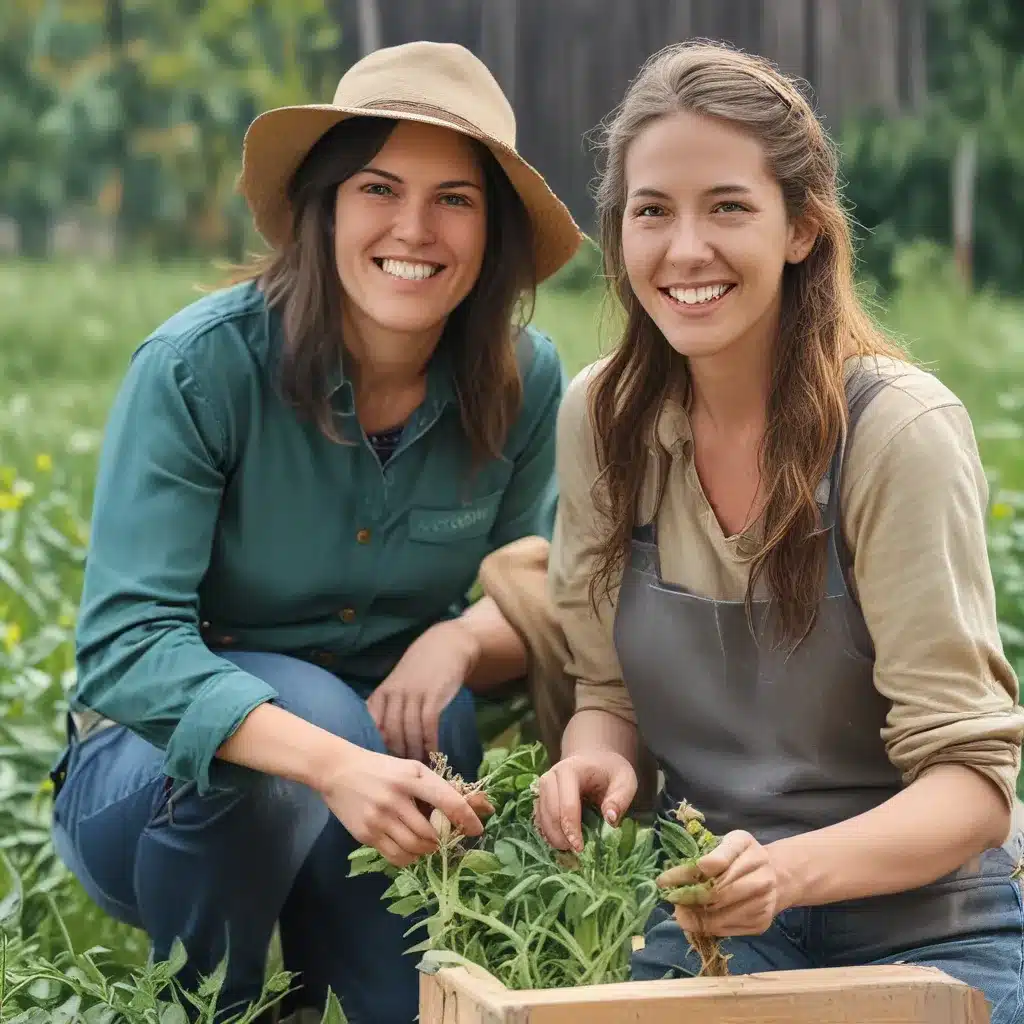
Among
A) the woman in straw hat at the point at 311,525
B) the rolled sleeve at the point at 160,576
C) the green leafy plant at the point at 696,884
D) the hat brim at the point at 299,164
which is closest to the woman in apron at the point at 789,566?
the green leafy plant at the point at 696,884

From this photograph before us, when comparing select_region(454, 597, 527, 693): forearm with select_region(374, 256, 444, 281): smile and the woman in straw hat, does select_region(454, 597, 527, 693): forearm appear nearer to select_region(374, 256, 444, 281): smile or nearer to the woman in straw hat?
the woman in straw hat

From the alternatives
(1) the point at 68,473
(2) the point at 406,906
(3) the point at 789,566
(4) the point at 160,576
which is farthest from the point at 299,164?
(1) the point at 68,473

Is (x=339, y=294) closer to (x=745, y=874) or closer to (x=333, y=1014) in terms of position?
(x=333, y=1014)

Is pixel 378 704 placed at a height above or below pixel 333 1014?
above

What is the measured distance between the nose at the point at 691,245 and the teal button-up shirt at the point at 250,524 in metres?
0.65

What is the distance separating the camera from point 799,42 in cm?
645

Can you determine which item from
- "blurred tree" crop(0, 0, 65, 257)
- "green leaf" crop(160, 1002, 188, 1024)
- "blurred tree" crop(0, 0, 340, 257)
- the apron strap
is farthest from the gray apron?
"blurred tree" crop(0, 0, 65, 257)

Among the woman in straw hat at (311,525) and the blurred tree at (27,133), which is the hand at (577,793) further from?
the blurred tree at (27,133)

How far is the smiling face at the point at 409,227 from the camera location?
2484 millimetres

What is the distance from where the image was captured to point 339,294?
2.60 metres

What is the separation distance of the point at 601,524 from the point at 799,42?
4514 millimetres

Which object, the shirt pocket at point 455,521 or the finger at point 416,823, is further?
the shirt pocket at point 455,521

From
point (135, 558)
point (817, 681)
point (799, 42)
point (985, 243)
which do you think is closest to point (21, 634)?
point (135, 558)

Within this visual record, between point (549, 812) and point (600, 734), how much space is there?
29cm
